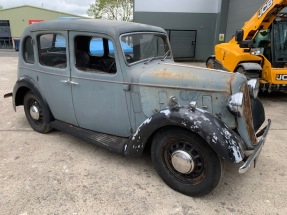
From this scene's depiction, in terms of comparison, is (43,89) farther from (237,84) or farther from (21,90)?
(237,84)

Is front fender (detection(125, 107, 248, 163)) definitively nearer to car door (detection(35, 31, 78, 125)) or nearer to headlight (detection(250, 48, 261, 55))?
car door (detection(35, 31, 78, 125))

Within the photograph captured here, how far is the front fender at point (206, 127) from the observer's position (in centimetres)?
235

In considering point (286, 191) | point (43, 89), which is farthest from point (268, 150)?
point (43, 89)

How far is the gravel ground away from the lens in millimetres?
2539

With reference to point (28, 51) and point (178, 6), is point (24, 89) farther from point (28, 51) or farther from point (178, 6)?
point (178, 6)

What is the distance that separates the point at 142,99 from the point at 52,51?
1754 mm

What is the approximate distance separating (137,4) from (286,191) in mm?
13523

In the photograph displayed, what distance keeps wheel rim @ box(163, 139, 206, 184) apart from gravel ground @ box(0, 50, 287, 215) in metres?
0.22

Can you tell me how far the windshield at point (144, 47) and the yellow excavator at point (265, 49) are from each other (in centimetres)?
306

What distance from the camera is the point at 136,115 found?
305 centimetres

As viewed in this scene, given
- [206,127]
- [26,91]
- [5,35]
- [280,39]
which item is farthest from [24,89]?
[5,35]

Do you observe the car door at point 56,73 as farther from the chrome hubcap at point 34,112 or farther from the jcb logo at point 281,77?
the jcb logo at point 281,77

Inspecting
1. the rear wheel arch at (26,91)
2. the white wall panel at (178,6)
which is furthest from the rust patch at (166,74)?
the white wall panel at (178,6)

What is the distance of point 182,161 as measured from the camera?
8.61 ft
